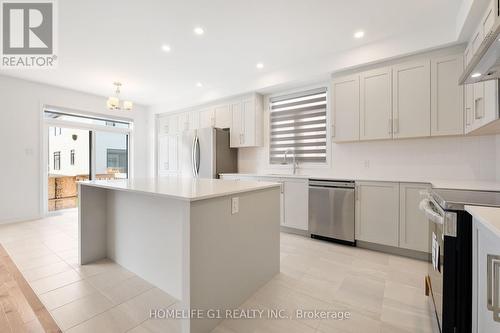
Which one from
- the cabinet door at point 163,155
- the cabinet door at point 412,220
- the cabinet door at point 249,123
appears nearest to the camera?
the cabinet door at point 412,220

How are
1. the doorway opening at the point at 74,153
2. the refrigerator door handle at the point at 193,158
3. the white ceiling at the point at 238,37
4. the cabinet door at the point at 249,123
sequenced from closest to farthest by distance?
the white ceiling at the point at 238,37 → the cabinet door at the point at 249,123 → the refrigerator door handle at the point at 193,158 → the doorway opening at the point at 74,153

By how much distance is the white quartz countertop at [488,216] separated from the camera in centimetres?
86

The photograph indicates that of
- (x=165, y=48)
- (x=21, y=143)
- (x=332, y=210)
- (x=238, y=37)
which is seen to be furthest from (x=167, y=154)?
(x=332, y=210)

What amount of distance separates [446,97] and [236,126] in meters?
3.30

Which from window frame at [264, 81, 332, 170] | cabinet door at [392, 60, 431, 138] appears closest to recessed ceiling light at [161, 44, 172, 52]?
window frame at [264, 81, 332, 170]

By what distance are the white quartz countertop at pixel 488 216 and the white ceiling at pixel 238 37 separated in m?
2.30

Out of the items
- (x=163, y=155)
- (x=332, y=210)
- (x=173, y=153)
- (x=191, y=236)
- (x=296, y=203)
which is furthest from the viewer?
(x=163, y=155)

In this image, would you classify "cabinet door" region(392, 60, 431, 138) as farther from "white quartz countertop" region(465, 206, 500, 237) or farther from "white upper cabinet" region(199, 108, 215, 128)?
"white upper cabinet" region(199, 108, 215, 128)

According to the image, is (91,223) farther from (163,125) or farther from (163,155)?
(163,125)

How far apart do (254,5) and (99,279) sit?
3.26 m

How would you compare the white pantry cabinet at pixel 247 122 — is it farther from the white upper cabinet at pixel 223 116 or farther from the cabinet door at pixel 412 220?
the cabinet door at pixel 412 220

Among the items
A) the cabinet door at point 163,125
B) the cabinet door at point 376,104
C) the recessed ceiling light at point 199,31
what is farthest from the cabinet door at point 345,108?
the cabinet door at point 163,125

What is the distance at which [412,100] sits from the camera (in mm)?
2824

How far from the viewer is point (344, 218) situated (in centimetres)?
306
